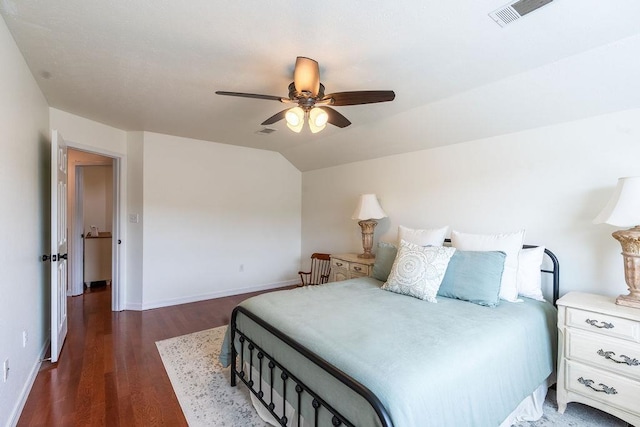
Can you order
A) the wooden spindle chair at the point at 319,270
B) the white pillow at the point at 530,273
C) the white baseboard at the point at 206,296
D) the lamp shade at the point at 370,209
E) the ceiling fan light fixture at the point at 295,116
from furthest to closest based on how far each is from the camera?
the wooden spindle chair at the point at 319,270
the white baseboard at the point at 206,296
the lamp shade at the point at 370,209
the white pillow at the point at 530,273
the ceiling fan light fixture at the point at 295,116

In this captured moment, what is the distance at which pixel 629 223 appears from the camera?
194 cm

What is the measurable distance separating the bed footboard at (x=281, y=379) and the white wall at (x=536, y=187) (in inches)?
92.0

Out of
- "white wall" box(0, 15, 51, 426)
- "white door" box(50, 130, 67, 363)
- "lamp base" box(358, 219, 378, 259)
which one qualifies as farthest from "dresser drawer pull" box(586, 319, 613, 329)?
"white door" box(50, 130, 67, 363)

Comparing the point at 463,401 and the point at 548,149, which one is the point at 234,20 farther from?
the point at 548,149

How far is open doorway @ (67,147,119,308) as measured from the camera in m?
4.93

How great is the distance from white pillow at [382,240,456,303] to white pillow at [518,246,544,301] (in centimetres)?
58

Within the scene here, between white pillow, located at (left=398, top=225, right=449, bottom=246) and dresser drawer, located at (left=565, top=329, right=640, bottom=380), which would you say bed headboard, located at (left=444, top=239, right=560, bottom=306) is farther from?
white pillow, located at (left=398, top=225, right=449, bottom=246)

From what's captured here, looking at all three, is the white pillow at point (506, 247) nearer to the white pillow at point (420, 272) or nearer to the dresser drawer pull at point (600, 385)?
the white pillow at point (420, 272)

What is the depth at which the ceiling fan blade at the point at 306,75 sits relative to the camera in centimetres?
200

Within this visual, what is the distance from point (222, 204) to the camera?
4.84 meters

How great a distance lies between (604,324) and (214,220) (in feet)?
14.8

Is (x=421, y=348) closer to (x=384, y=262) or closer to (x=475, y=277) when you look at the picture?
(x=475, y=277)

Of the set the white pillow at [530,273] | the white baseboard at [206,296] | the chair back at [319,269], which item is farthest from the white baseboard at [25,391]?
the white pillow at [530,273]

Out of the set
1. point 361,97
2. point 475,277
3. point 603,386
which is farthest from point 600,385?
point 361,97
